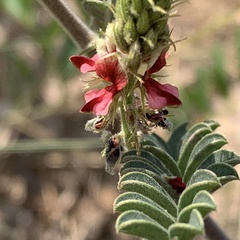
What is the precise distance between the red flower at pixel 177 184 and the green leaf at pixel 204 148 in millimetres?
63

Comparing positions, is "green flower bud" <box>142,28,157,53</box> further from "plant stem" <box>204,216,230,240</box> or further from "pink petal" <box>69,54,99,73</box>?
"plant stem" <box>204,216,230,240</box>

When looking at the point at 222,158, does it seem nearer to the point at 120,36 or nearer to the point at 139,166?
the point at 139,166

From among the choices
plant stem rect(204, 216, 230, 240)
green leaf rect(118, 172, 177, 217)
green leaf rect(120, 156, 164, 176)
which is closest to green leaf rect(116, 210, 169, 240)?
green leaf rect(118, 172, 177, 217)

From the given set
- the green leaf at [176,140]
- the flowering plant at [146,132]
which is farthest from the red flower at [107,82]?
the green leaf at [176,140]

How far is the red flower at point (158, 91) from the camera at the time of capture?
1.47 meters

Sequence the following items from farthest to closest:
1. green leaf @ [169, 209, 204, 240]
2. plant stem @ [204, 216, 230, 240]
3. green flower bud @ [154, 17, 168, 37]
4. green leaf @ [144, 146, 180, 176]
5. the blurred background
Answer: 1. the blurred background
2. plant stem @ [204, 216, 230, 240]
3. green leaf @ [144, 146, 180, 176]
4. green flower bud @ [154, 17, 168, 37]
5. green leaf @ [169, 209, 204, 240]

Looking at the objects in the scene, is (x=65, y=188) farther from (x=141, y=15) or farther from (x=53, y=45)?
(x=141, y=15)

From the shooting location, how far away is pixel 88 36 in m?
1.86

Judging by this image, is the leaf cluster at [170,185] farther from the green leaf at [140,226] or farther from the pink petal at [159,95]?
the pink petal at [159,95]

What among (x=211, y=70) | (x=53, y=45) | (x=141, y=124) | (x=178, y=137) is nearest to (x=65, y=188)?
(x=53, y=45)

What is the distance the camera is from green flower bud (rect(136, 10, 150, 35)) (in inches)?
53.8

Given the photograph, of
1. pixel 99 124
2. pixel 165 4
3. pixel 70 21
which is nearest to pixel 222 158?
pixel 99 124

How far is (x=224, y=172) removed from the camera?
1.47 m

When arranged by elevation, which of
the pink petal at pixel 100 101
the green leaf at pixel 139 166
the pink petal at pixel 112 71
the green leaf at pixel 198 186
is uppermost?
the pink petal at pixel 112 71
